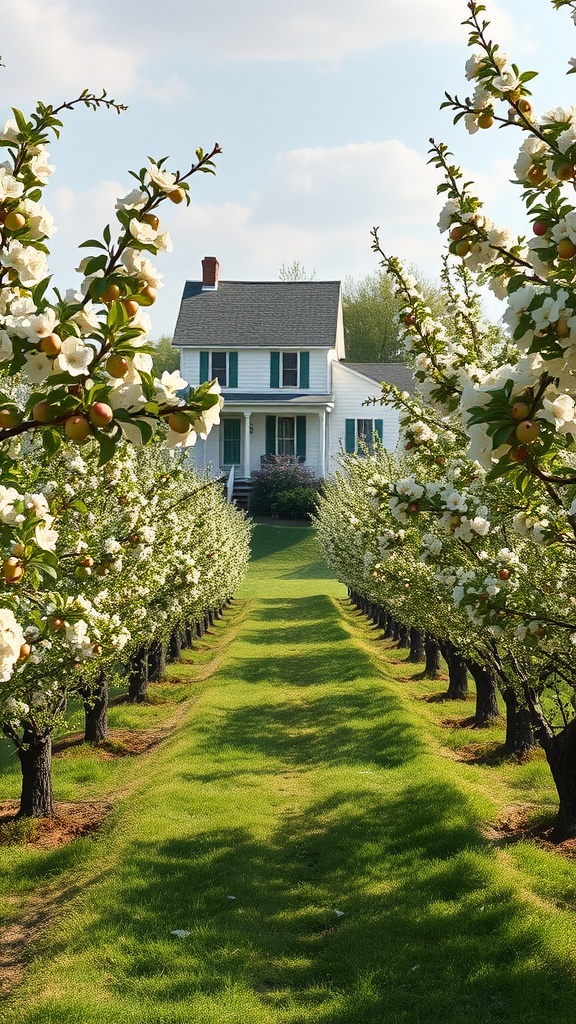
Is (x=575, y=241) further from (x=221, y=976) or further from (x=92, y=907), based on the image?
(x=92, y=907)

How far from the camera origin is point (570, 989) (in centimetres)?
554

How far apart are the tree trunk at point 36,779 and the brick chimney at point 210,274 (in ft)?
126

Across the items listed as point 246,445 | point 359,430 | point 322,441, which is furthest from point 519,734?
point 359,430

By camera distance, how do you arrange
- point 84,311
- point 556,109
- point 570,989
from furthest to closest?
point 570,989 < point 556,109 < point 84,311

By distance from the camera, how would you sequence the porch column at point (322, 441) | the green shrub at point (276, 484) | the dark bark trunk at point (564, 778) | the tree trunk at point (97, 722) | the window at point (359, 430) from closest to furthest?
the dark bark trunk at point (564, 778) → the tree trunk at point (97, 722) → the green shrub at point (276, 484) → the porch column at point (322, 441) → the window at point (359, 430)

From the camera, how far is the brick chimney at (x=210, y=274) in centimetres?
4606

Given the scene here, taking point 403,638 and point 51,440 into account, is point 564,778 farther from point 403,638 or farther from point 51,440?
point 403,638

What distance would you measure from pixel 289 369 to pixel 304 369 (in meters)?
0.68

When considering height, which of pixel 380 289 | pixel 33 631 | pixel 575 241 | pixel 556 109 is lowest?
pixel 33 631

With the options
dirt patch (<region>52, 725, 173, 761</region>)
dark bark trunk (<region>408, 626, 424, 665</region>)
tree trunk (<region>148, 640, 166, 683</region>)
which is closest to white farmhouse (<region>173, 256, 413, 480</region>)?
dark bark trunk (<region>408, 626, 424, 665</region>)

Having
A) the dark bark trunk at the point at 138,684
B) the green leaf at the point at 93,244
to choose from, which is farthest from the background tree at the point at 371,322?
the green leaf at the point at 93,244

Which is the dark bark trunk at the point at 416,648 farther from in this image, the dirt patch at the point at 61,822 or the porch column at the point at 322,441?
the porch column at the point at 322,441

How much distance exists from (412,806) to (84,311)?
21.4 ft

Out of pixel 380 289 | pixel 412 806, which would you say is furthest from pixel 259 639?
pixel 380 289
